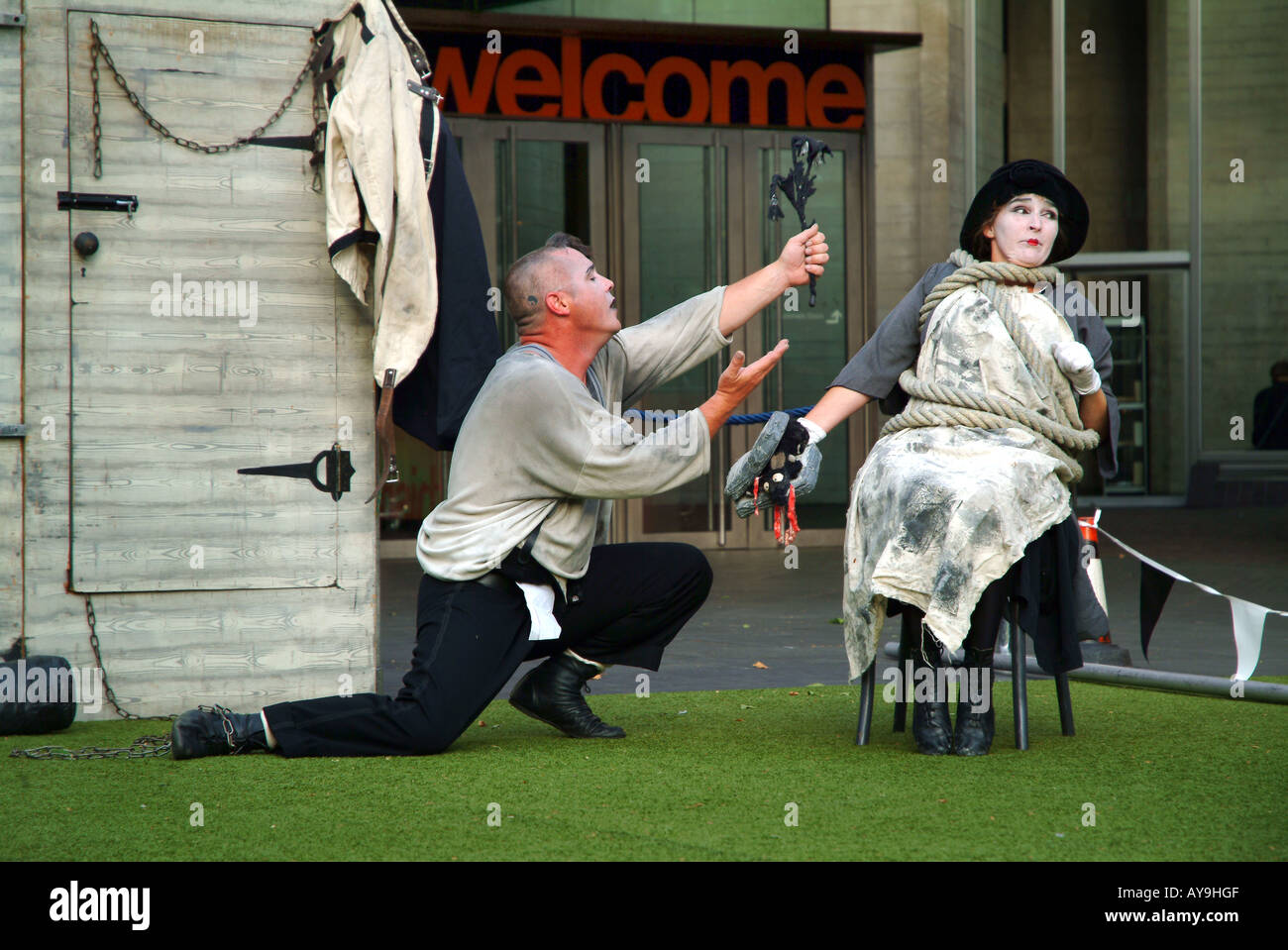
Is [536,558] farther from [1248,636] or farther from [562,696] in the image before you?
[1248,636]

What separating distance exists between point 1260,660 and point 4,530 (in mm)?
4604

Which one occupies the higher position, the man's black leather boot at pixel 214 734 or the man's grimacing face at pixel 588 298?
the man's grimacing face at pixel 588 298

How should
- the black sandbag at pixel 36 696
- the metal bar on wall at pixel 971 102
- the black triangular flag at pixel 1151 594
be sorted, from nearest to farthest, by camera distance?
the black sandbag at pixel 36 696, the black triangular flag at pixel 1151 594, the metal bar on wall at pixel 971 102

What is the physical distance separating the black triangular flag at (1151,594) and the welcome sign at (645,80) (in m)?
6.41

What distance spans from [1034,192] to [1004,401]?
0.61m

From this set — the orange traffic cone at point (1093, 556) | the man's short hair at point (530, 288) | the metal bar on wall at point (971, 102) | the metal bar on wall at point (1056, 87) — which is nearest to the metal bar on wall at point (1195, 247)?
the metal bar on wall at point (1056, 87)

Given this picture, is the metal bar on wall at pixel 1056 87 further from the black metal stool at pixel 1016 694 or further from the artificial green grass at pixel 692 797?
the black metal stool at pixel 1016 694

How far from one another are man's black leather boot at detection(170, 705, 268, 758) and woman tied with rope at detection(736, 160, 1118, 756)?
159 centimetres

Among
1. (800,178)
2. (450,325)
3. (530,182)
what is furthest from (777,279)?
(530,182)

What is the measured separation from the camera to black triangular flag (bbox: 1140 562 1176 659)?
498 centimetres

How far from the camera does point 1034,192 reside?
13.2 feet

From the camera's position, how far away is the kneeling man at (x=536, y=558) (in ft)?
12.4

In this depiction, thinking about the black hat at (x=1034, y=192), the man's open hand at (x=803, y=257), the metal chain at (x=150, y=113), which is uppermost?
the metal chain at (x=150, y=113)
